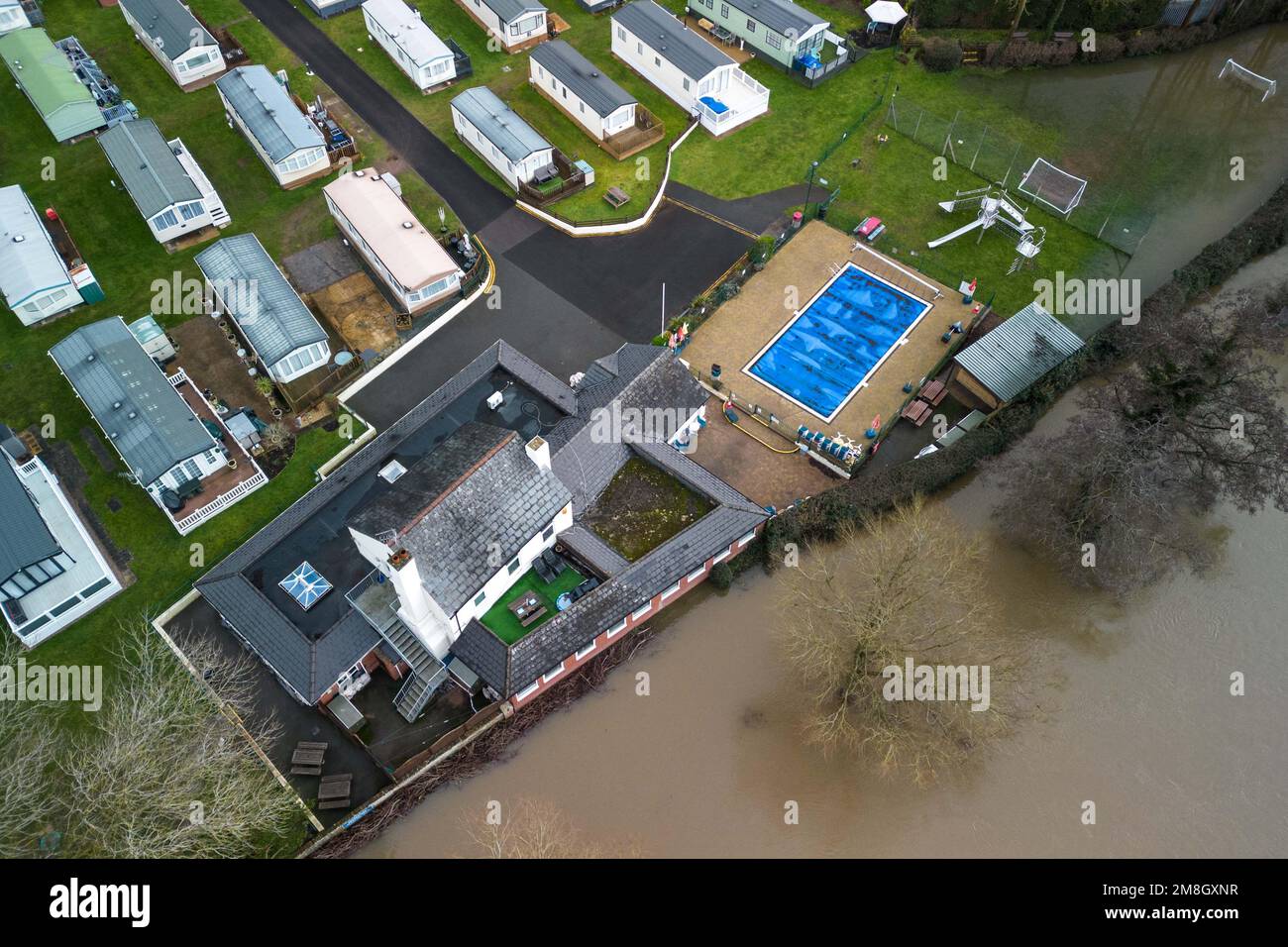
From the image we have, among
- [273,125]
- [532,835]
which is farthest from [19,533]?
[273,125]

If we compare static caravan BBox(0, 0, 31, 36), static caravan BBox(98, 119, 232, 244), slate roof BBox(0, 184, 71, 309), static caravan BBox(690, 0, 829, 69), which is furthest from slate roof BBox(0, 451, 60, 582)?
static caravan BBox(690, 0, 829, 69)

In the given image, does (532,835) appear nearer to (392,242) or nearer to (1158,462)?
(1158,462)

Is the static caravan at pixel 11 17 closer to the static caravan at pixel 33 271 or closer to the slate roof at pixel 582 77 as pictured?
the static caravan at pixel 33 271

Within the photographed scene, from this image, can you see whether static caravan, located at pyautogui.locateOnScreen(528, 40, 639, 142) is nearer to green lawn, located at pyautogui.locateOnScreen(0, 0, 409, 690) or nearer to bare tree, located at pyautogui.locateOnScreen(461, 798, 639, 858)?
green lawn, located at pyautogui.locateOnScreen(0, 0, 409, 690)

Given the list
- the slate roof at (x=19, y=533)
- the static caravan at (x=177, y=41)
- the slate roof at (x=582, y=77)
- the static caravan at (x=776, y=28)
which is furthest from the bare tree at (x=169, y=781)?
the static caravan at (x=776, y=28)

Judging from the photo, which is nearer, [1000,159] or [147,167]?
[147,167]

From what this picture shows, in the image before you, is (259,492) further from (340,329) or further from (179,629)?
(340,329)
